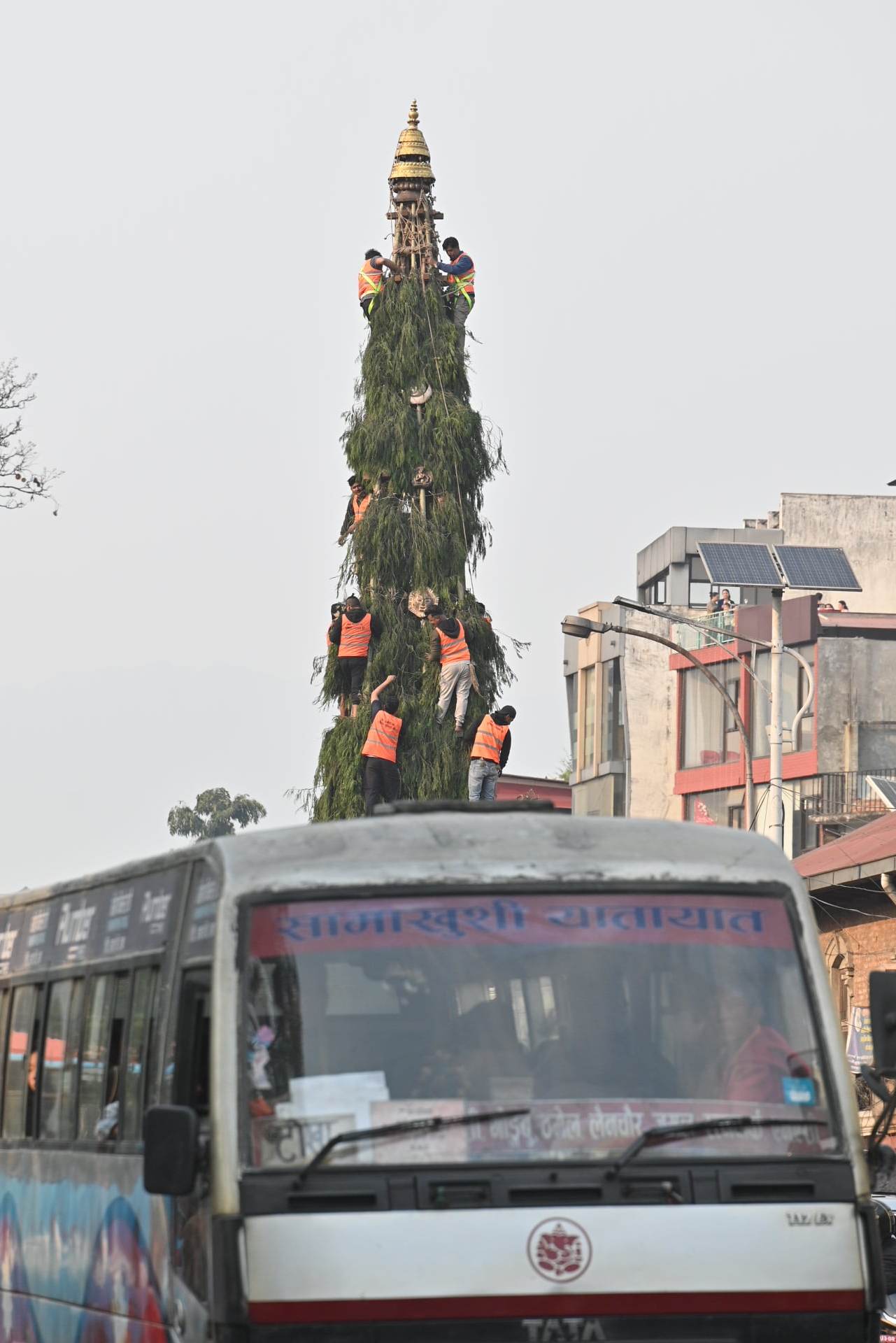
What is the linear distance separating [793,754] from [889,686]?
3.70 meters

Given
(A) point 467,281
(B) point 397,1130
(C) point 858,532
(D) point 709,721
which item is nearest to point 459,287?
(A) point 467,281

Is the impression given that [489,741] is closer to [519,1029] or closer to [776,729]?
[776,729]

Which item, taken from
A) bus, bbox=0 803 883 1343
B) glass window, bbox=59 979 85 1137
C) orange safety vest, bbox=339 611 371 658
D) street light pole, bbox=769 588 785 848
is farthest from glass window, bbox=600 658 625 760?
bus, bbox=0 803 883 1343

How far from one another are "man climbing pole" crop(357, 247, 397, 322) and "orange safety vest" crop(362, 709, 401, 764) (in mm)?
12036

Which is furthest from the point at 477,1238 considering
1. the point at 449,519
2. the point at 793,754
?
the point at 793,754

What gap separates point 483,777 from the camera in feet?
124

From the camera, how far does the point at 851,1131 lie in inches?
328

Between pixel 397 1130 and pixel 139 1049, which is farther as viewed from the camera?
pixel 139 1049

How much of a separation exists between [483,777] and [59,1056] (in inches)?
1047

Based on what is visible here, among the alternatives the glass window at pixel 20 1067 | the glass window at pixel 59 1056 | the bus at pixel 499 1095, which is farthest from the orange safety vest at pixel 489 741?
the bus at pixel 499 1095

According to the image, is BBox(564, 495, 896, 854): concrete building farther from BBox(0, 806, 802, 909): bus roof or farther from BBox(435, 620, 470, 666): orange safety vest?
BBox(0, 806, 802, 909): bus roof

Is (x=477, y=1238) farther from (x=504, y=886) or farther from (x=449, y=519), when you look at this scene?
(x=449, y=519)

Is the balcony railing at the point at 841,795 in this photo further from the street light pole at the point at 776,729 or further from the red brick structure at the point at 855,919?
the street light pole at the point at 776,729

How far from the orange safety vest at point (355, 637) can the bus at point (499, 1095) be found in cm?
3791
